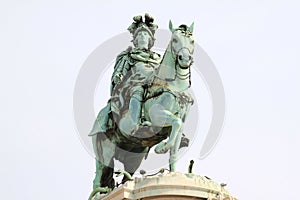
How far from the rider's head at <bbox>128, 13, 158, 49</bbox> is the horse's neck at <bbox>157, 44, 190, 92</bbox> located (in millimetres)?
1755

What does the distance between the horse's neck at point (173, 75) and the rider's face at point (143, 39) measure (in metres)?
1.71

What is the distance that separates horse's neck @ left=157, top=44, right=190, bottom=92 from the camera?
19625 mm

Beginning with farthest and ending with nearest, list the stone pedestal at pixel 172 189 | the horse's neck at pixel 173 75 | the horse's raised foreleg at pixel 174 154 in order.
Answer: the horse's neck at pixel 173 75 → the horse's raised foreleg at pixel 174 154 → the stone pedestal at pixel 172 189

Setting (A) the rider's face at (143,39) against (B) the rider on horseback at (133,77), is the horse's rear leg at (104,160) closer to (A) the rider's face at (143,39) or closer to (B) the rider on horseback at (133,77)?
(B) the rider on horseback at (133,77)

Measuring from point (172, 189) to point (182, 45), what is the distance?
3247 mm

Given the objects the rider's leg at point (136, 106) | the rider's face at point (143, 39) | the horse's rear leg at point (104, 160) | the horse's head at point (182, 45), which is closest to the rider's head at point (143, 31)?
the rider's face at point (143, 39)

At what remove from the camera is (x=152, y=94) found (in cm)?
1984

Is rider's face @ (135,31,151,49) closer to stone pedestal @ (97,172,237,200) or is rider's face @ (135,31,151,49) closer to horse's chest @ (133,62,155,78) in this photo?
horse's chest @ (133,62,155,78)

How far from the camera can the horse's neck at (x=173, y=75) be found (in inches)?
773

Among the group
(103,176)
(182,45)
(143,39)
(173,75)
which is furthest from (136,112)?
(143,39)

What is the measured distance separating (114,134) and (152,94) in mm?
1685

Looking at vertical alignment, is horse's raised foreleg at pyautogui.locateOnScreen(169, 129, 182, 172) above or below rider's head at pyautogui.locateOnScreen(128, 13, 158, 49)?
below

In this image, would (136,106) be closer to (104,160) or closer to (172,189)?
(104,160)

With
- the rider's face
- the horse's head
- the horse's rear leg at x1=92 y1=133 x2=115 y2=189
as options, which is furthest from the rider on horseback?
the horse's head
